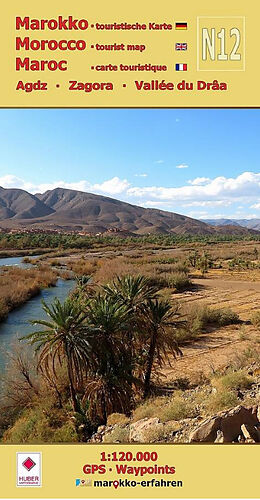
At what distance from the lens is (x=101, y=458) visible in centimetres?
402

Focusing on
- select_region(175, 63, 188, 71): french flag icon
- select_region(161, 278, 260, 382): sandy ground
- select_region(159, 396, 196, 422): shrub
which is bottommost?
select_region(161, 278, 260, 382): sandy ground

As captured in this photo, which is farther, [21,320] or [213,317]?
[21,320]

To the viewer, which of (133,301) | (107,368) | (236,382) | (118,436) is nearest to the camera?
(118,436)

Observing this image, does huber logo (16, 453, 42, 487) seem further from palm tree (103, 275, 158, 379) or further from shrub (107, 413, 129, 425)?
palm tree (103, 275, 158, 379)

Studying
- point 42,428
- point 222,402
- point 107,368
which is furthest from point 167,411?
point 42,428

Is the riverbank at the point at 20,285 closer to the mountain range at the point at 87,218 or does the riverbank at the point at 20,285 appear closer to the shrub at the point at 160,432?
the shrub at the point at 160,432

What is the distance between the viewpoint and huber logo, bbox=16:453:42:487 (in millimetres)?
3943

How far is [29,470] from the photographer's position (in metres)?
3.97

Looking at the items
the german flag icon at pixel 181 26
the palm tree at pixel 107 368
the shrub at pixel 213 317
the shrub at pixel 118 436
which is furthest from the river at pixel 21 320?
the german flag icon at pixel 181 26

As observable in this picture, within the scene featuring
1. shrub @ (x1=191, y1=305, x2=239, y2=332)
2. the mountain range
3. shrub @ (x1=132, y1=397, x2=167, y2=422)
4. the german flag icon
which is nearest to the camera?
the german flag icon

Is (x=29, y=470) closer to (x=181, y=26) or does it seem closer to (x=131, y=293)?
(x=181, y=26)

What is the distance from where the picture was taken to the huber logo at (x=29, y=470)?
12.9 ft

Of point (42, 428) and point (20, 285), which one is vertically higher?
point (20, 285)

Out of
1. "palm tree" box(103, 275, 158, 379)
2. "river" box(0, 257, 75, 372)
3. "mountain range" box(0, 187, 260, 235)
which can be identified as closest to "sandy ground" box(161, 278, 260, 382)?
"palm tree" box(103, 275, 158, 379)
